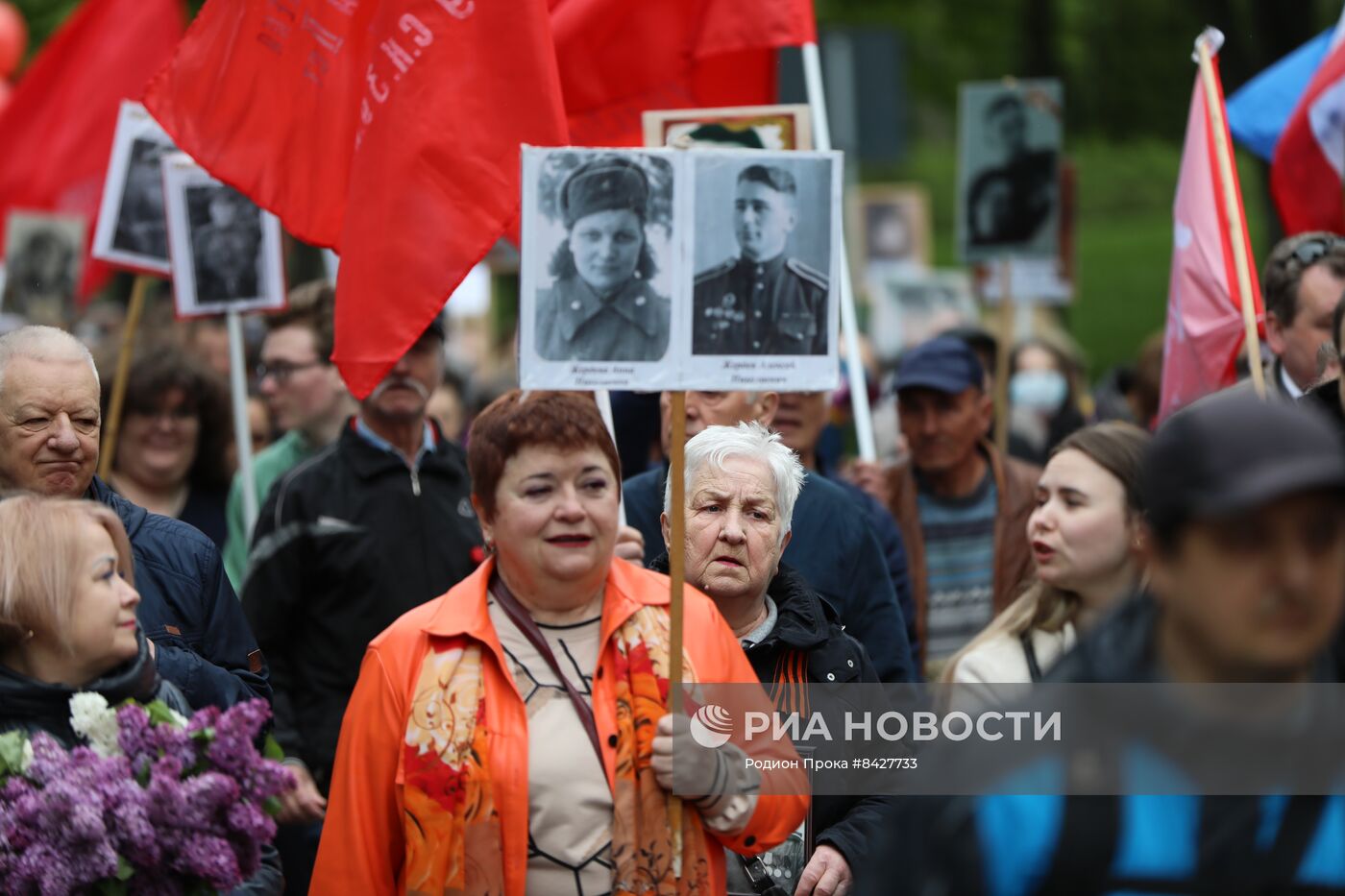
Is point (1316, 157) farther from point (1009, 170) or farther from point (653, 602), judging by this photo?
point (653, 602)

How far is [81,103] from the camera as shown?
423 inches

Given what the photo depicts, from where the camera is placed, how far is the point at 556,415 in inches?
150

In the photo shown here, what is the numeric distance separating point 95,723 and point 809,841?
5.33ft

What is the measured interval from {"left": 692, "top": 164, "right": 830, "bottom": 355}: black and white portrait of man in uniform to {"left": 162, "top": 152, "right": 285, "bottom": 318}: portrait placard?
337 cm

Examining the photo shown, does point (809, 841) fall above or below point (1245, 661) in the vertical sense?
below

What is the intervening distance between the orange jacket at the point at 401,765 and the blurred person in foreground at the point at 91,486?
48 cm

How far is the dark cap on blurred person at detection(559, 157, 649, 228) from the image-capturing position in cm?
380

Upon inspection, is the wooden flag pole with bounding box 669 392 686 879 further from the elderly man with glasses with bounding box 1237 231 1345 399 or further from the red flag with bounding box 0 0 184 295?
the red flag with bounding box 0 0 184 295

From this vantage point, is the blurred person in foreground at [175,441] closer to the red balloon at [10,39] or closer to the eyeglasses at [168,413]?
the eyeglasses at [168,413]

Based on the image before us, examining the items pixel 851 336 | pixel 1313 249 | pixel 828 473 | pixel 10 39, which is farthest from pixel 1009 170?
pixel 10 39

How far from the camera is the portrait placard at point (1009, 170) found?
8.51 metres

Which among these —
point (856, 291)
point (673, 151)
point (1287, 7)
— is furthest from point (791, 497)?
point (856, 291)

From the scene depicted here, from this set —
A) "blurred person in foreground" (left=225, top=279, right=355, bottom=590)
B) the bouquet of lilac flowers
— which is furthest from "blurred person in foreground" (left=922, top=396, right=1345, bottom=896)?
"blurred person in foreground" (left=225, top=279, right=355, bottom=590)

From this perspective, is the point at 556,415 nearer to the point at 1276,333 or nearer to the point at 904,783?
the point at 904,783
